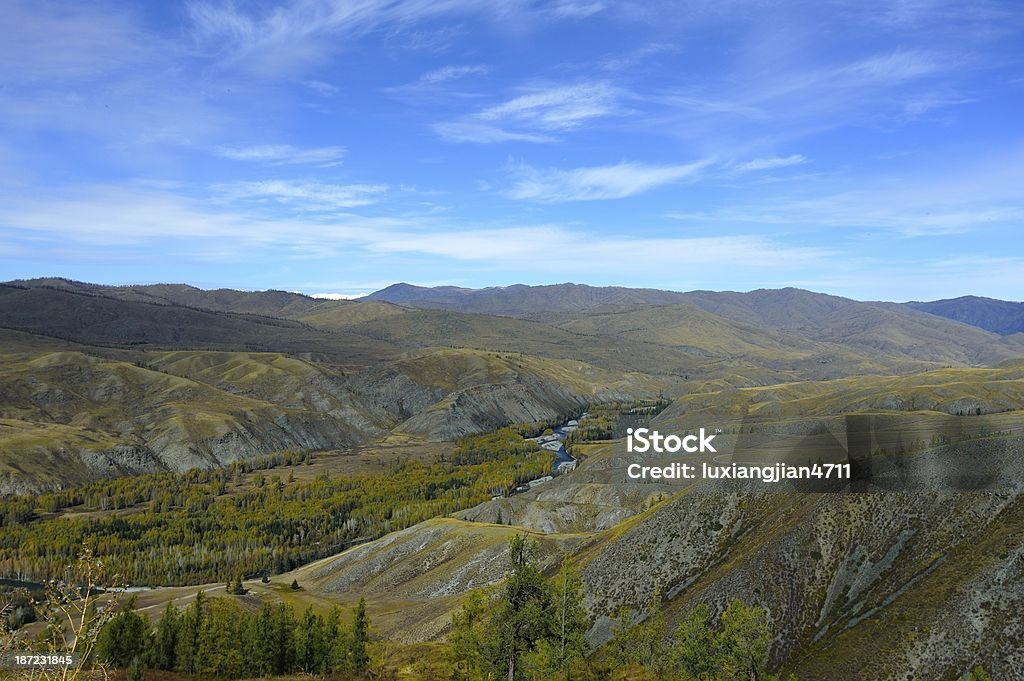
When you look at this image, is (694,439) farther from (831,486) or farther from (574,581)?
(574,581)

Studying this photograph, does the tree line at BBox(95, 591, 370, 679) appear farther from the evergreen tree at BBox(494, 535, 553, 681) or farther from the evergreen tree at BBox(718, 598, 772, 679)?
the evergreen tree at BBox(718, 598, 772, 679)

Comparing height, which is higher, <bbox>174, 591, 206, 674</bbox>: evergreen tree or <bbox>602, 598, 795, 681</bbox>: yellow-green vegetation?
<bbox>602, 598, 795, 681</bbox>: yellow-green vegetation

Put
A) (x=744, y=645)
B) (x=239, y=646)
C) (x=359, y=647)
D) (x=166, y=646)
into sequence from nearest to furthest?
(x=744, y=645)
(x=359, y=647)
(x=239, y=646)
(x=166, y=646)

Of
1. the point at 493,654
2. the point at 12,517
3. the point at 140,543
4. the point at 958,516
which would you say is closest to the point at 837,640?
the point at 958,516

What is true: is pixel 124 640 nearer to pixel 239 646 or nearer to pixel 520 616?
pixel 239 646

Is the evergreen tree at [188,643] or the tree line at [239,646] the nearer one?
the tree line at [239,646]

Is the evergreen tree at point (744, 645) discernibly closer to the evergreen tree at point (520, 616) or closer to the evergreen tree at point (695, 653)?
the evergreen tree at point (695, 653)

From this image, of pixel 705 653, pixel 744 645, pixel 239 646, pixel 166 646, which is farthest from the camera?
pixel 166 646

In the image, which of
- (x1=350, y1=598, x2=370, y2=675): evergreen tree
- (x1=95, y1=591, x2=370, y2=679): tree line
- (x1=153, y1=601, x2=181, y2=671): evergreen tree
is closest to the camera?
(x1=350, y1=598, x2=370, y2=675): evergreen tree

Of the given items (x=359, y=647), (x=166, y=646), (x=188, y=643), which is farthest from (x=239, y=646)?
(x=359, y=647)

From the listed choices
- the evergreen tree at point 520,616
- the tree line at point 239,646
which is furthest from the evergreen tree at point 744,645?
the tree line at point 239,646

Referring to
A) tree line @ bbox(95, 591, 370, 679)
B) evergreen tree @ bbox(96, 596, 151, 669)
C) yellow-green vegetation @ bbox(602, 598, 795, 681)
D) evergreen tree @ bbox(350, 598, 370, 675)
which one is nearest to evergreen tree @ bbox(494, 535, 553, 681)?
yellow-green vegetation @ bbox(602, 598, 795, 681)

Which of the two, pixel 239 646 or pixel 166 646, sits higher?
pixel 239 646
